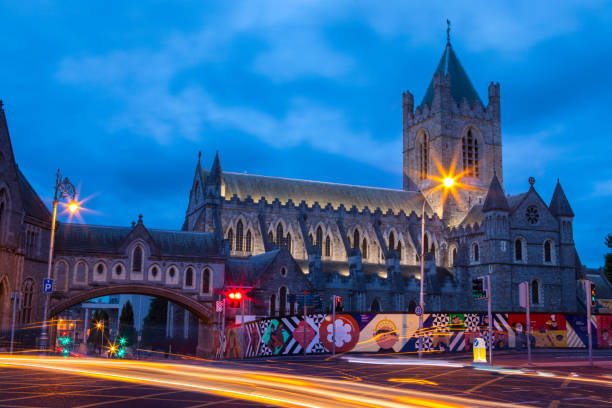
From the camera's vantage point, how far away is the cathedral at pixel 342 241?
45825 millimetres

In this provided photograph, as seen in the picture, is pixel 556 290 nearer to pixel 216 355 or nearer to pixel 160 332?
pixel 216 355

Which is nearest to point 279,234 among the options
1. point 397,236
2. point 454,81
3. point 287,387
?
point 397,236

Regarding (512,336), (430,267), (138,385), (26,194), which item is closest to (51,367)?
(138,385)

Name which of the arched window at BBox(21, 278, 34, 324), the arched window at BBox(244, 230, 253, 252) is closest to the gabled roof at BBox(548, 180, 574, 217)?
the arched window at BBox(244, 230, 253, 252)

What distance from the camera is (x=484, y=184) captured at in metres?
73.1

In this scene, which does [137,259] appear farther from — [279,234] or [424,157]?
[424,157]

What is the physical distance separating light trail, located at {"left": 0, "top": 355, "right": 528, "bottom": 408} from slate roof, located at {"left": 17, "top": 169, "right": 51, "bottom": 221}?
66.0 feet

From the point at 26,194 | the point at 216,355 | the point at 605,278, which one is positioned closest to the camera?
the point at 26,194

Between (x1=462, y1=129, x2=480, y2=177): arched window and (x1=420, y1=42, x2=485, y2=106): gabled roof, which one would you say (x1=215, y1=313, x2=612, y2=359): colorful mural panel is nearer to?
(x1=462, y1=129, x2=480, y2=177): arched window

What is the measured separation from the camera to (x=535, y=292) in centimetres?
6134

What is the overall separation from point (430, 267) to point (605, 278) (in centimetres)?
3004

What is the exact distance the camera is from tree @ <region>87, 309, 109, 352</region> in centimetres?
8188

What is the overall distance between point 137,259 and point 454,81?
44684 mm

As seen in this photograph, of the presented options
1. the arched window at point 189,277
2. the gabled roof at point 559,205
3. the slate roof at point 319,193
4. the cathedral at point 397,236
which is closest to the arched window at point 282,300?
the cathedral at point 397,236
